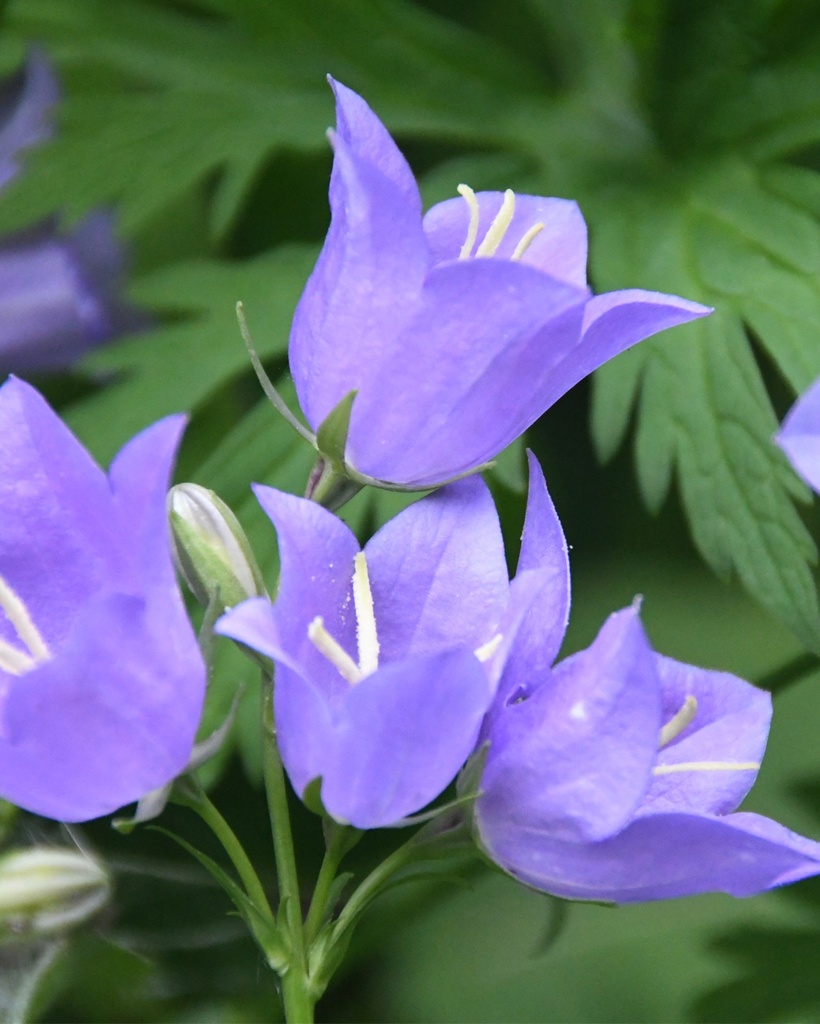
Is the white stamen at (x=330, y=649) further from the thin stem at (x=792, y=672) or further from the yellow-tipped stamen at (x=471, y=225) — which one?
the thin stem at (x=792, y=672)

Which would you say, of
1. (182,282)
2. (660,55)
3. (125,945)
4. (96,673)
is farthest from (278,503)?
(660,55)

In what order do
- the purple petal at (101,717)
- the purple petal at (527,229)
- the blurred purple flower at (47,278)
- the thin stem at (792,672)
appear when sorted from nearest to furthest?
the purple petal at (101,717) → the purple petal at (527,229) → the thin stem at (792,672) → the blurred purple flower at (47,278)

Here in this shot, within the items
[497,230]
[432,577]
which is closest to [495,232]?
[497,230]

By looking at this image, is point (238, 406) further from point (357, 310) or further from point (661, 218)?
point (357, 310)

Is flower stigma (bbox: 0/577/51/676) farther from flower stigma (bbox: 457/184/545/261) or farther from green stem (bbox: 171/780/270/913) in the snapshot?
flower stigma (bbox: 457/184/545/261)

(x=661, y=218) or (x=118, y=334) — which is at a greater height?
(x=661, y=218)

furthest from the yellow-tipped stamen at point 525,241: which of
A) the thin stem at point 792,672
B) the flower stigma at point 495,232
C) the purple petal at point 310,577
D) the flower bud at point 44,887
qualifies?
the thin stem at point 792,672
